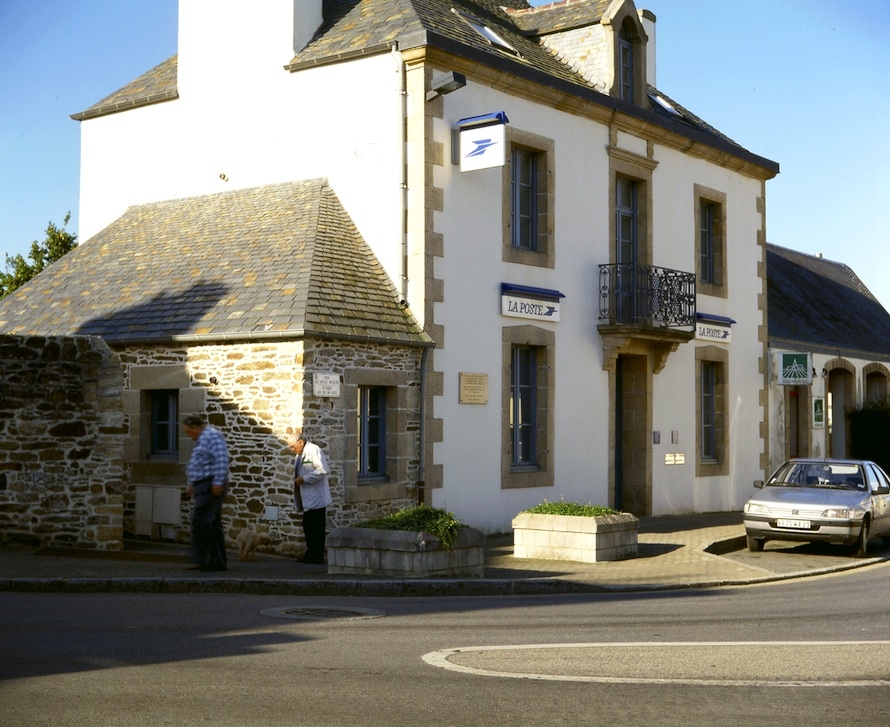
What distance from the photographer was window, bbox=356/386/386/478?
1594cm

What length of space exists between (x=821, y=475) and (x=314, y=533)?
774 cm

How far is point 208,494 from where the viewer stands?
12.9 meters

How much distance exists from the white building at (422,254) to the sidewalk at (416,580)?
74.4 inches

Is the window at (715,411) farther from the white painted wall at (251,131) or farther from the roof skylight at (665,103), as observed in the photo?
the white painted wall at (251,131)

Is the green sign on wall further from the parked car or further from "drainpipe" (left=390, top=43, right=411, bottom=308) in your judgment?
"drainpipe" (left=390, top=43, right=411, bottom=308)

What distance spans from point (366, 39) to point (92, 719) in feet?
43.6

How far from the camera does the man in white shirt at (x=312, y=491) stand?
13.8 m

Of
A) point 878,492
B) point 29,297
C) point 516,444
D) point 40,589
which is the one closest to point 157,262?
point 29,297

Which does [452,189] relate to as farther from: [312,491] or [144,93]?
[144,93]

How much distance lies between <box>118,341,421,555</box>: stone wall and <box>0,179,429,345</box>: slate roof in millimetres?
279

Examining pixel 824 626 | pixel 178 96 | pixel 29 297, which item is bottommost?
pixel 824 626

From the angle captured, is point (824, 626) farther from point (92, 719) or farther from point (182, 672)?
point (92, 719)

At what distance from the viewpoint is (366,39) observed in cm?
1745

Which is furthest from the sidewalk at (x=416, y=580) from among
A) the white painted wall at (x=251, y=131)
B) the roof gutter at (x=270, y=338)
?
the white painted wall at (x=251, y=131)
